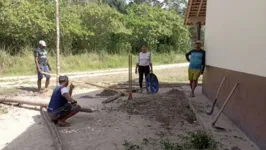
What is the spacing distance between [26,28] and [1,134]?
49.6ft

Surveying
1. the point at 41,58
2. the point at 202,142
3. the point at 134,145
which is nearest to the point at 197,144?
the point at 202,142

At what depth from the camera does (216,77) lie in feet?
27.2

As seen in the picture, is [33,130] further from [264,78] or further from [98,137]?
[264,78]

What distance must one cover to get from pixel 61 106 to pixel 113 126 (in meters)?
1.14

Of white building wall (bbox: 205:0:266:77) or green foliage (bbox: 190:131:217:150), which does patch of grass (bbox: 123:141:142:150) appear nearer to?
green foliage (bbox: 190:131:217:150)

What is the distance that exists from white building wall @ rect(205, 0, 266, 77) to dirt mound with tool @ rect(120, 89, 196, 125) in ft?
4.49

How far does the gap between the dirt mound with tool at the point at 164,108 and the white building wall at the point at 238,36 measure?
1368mm

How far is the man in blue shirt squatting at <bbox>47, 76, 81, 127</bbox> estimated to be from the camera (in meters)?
6.08

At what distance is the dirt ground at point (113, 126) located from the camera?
5.05m

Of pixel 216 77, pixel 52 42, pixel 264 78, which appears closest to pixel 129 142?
pixel 264 78

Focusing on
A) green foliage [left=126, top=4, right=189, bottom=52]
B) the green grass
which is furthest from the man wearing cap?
green foliage [left=126, top=4, right=189, bottom=52]

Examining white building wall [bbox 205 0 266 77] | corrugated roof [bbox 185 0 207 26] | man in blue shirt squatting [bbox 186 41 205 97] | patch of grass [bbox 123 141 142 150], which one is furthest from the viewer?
corrugated roof [bbox 185 0 207 26]

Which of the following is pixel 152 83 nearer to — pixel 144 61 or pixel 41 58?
pixel 144 61

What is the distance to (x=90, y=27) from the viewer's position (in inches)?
1022
